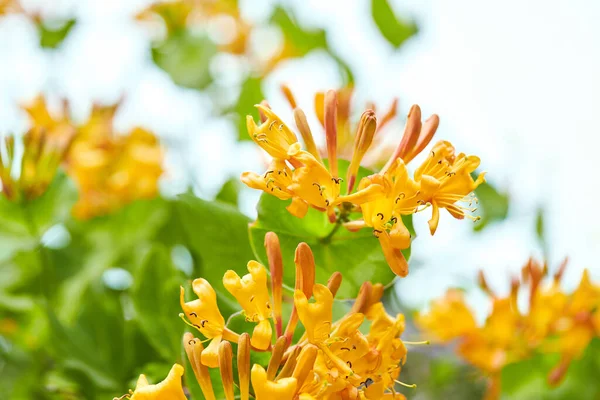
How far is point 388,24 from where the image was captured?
1.15 meters

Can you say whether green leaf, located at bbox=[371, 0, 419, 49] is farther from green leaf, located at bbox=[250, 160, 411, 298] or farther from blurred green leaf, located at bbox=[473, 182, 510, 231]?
green leaf, located at bbox=[250, 160, 411, 298]

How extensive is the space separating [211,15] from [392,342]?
1.06m

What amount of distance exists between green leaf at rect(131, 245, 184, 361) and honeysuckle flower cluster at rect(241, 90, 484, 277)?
7.8 inches

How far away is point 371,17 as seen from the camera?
1154 millimetres

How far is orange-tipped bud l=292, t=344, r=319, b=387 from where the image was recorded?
38cm

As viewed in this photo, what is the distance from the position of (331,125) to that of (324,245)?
9 centimetres

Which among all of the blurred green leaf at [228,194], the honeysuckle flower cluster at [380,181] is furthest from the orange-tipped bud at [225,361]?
the blurred green leaf at [228,194]

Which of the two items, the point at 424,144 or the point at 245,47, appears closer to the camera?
the point at 424,144

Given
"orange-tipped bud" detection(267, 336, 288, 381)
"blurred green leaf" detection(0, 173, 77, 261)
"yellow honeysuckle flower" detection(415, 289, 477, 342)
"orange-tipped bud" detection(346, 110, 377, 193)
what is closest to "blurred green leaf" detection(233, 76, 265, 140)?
"blurred green leaf" detection(0, 173, 77, 261)

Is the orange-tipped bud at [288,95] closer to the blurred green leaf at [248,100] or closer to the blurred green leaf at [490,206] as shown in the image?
the blurred green leaf at [248,100]

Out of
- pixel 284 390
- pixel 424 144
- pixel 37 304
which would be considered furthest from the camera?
pixel 37 304

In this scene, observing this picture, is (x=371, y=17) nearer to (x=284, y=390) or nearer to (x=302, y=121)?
(x=302, y=121)

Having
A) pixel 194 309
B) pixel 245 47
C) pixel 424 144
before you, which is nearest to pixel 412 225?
pixel 424 144

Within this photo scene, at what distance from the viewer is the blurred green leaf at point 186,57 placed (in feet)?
3.73
